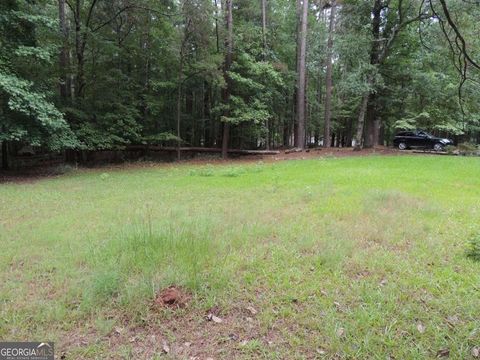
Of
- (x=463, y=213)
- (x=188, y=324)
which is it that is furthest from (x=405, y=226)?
(x=188, y=324)

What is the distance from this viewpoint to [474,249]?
12.7ft

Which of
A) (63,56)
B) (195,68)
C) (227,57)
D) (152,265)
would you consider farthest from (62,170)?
(152,265)

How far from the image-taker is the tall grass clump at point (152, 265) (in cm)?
Result: 305

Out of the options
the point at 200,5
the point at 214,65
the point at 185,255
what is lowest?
the point at 185,255

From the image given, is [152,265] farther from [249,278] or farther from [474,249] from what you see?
[474,249]

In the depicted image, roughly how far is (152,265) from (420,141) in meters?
20.4

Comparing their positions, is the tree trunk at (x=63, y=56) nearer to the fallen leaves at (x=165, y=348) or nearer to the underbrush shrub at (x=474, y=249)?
the fallen leaves at (x=165, y=348)

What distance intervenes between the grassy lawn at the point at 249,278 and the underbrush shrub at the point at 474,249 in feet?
0.40

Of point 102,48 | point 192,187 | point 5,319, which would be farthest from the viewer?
point 102,48

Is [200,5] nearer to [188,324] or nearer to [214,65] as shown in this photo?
[214,65]

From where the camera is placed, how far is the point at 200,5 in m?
13.8

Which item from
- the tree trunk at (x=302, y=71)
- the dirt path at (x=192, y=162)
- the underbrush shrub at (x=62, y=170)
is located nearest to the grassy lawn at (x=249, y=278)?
the dirt path at (x=192, y=162)

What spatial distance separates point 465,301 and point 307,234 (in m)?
2.00

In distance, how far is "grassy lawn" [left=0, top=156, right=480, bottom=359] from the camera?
252cm
